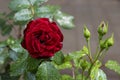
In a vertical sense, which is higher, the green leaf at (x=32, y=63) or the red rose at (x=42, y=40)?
the red rose at (x=42, y=40)

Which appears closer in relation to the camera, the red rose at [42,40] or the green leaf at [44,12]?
the red rose at [42,40]

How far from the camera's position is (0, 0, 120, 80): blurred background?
9.77 ft

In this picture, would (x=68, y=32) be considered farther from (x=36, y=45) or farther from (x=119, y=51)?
(x=36, y=45)

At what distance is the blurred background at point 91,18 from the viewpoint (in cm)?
298

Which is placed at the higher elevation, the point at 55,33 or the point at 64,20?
the point at 55,33

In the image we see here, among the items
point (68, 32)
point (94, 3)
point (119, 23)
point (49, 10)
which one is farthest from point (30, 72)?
point (94, 3)

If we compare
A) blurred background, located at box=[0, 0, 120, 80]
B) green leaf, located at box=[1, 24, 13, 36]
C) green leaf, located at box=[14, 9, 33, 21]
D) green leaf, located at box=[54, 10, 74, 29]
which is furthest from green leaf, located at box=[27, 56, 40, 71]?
blurred background, located at box=[0, 0, 120, 80]

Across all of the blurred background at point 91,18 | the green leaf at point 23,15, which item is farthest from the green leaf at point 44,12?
the blurred background at point 91,18

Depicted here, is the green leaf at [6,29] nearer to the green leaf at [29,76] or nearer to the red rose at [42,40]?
the green leaf at [29,76]

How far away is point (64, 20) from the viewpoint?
3.61 ft

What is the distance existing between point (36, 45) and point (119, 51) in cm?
234

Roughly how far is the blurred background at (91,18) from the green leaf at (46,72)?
1.86 m

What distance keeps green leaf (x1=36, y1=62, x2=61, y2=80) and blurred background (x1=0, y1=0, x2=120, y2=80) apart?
1862 millimetres

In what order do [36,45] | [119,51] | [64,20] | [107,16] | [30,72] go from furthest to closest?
[107,16], [119,51], [64,20], [30,72], [36,45]
